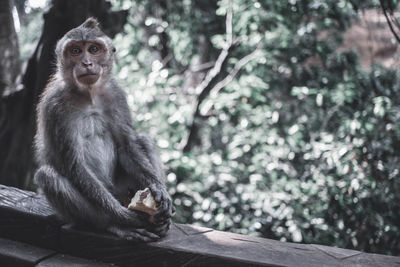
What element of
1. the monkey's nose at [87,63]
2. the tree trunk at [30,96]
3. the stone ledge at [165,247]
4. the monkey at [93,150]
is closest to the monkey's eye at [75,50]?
the monkey at [93,150]

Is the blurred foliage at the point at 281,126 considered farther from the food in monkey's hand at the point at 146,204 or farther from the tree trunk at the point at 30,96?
the food in monkey's hand at the point at 146,204

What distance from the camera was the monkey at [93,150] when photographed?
252 centimetres

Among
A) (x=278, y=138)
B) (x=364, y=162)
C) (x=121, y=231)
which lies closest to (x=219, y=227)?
(x=278, y=138)

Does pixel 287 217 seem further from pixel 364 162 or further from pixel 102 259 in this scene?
pixel 102 259

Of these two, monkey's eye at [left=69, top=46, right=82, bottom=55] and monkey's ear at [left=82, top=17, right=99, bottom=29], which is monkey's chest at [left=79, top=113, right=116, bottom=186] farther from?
monkey's ear at [left=82, top=17, right=99, bottom=29]

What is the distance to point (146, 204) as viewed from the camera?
246 cm

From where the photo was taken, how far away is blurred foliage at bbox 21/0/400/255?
13.9ft

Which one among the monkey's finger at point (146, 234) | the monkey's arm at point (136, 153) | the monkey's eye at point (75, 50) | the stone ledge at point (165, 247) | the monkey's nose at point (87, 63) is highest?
the monkey's eye at point (75, 50)

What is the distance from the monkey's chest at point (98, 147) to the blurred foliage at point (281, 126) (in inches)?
80.0

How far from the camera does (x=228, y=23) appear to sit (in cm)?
538

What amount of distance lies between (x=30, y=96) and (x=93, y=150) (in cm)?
308

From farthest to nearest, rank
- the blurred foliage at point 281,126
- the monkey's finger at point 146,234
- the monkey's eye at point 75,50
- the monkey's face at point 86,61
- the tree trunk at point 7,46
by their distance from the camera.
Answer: the tree trunk at point 7,46 < the blurred foliage at point 281,126 < the monkey's eye at point 75,50 < the monkey's face at point 86,61 < the monkey's finger at point 146,234

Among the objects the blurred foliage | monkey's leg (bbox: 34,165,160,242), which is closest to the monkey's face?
monkey's leg (bbox: 34,165,160,242)

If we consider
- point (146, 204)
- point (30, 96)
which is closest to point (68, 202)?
point (146, 204)
